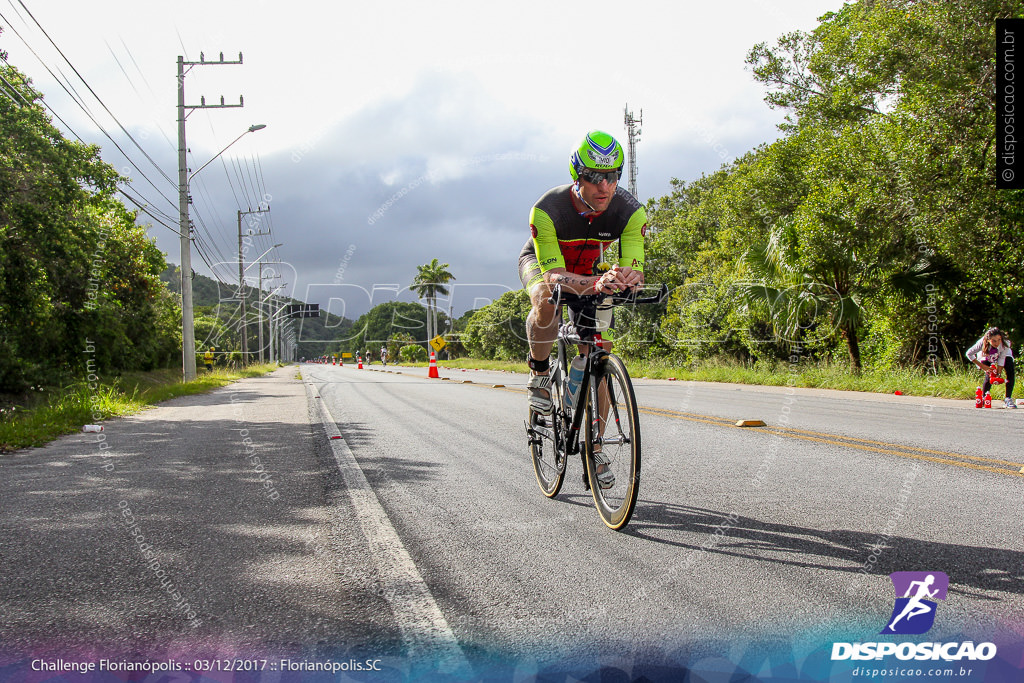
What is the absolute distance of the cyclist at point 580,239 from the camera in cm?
386

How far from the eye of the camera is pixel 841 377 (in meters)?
18.0

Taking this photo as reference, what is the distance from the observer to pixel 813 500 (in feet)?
14.1

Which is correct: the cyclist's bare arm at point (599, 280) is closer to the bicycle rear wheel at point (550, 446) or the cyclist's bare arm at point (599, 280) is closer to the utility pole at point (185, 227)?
the bicycle rear wheel at point (550, 446)

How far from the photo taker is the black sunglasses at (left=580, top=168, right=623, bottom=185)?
3.90 m

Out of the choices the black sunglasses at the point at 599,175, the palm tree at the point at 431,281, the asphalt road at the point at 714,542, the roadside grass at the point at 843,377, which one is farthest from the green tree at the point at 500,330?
the black sunglasses at the point at 599,175

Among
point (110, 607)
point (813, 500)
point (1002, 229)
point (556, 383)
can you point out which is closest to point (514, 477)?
point (556, 383)

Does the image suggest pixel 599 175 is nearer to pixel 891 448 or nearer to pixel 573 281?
pixel 573 281

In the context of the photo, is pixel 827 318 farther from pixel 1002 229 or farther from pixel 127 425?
pixel 127 425

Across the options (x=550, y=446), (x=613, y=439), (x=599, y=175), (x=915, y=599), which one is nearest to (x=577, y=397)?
(x=613, y=439)

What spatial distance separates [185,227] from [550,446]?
23666mm

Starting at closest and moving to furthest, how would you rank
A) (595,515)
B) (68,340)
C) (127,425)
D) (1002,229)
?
(595,515), (127,425), (1002,229), (68,340)

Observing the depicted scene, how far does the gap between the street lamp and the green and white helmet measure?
880 inches

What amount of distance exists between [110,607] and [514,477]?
10.3 ft

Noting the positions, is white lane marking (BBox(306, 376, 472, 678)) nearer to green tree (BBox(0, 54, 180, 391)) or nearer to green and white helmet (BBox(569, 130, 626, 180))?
green and white helmet (BBox(569, 130, 626, 180))
